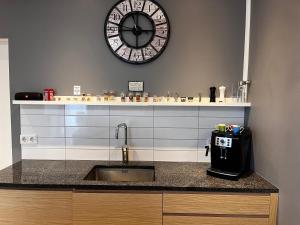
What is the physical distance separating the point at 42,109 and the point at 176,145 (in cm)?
125

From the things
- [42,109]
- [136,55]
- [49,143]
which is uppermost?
[136,55]

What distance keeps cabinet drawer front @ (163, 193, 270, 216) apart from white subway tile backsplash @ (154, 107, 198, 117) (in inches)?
31.0

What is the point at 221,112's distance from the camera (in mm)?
2232

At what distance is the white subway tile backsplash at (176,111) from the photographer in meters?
2.24

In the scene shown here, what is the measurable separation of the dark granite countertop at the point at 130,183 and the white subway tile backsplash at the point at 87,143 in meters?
0.22

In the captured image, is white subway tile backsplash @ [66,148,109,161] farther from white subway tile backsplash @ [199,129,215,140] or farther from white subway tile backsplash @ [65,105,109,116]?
white subway tile backsplash @ [199,129,215,140]

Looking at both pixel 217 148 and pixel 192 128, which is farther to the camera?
pixel 192 128

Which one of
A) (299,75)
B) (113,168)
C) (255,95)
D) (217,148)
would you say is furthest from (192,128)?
(299,75)

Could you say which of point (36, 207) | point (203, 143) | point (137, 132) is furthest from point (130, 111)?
point (36, 207)

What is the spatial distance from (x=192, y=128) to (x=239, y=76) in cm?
62

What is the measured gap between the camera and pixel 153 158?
2.29m

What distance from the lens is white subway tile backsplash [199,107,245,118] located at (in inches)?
87.6

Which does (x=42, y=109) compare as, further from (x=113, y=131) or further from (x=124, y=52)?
(x=124, y=52)

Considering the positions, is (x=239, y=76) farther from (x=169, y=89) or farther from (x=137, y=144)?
(x=137, y=144)
